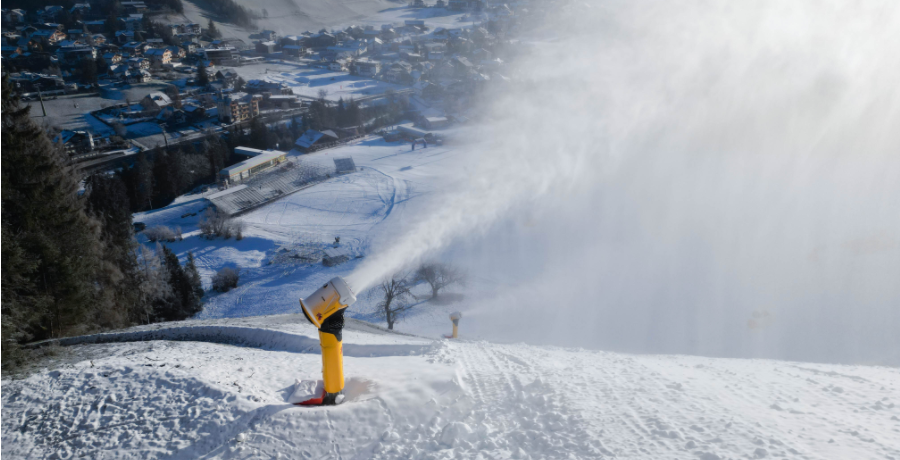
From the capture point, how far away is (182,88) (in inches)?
2352

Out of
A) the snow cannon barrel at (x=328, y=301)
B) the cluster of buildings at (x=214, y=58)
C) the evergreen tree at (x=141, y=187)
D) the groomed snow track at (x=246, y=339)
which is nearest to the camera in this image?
the snow cannon barrel at (x=328, y=301)

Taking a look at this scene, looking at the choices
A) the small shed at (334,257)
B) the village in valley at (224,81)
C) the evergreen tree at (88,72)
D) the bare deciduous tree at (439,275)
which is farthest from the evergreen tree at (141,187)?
the evergreen tree at (88,72)

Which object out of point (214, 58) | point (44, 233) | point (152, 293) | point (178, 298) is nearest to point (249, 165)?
point (152, 293)

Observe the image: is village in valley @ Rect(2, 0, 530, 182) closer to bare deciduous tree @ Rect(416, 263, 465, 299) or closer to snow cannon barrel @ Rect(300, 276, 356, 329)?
bare deciduous tree @ Rect(416, 263, 465, 299)

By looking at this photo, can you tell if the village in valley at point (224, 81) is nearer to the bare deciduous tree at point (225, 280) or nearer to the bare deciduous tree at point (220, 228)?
the bare deciduous tree at point (220, 228)

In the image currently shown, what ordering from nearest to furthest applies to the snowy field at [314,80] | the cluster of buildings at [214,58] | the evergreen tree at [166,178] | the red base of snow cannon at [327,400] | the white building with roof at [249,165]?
the red base of snow cannon at [327,400] < the evergreen tree at [166,178] < the white building with roof at [249,165] < the cluster of buildings at [214,58] < the snowy field at [314,80]

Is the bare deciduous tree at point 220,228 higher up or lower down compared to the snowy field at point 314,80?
lower down

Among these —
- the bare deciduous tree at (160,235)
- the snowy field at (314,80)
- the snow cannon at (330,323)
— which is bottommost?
the bare deciduous tree at (160,235)

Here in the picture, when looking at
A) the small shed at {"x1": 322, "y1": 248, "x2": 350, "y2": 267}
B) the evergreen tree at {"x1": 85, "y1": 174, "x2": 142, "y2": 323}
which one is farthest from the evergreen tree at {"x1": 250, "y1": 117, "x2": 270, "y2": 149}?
the small shed at {"x1": 322, "y1": 248, "x2": 350, "y2": 267}

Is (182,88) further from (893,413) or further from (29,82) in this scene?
(893,413)

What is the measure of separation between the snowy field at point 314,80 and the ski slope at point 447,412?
5460 cm

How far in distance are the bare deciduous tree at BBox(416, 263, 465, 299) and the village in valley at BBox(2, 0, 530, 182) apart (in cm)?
1890

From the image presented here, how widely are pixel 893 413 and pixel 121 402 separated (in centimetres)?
841

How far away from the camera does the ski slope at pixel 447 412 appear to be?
4.49 m
